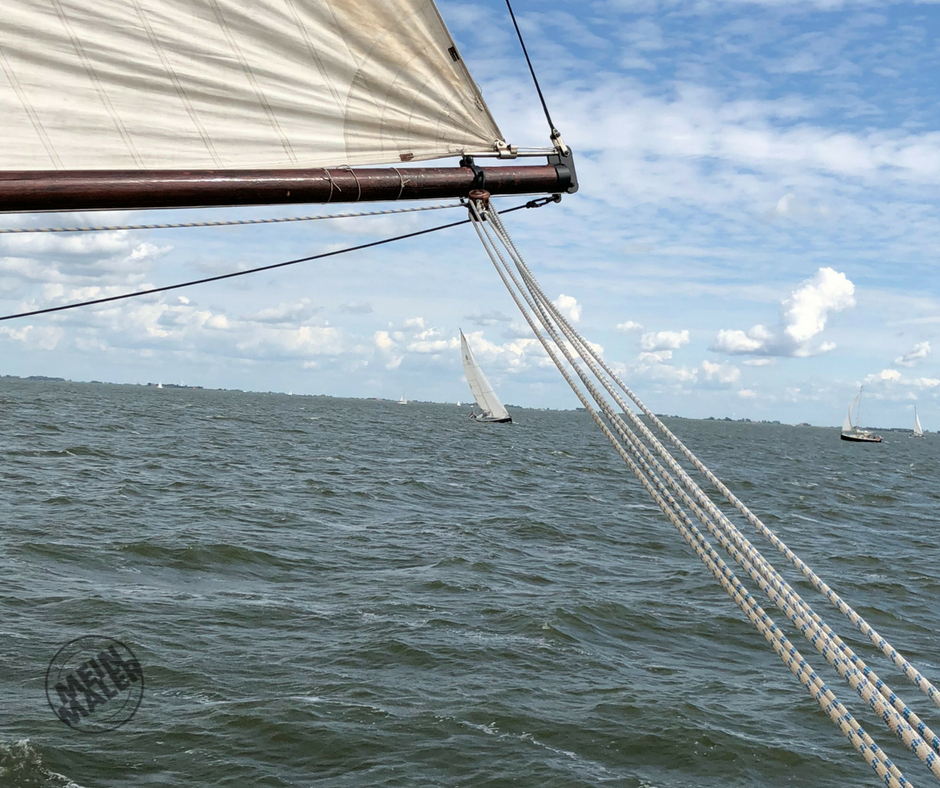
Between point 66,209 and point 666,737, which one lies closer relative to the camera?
point 66,209

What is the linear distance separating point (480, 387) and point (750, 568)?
79207 mm

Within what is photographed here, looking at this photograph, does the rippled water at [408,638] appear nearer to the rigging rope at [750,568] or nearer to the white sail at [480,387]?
the rigging rope at [750,568]

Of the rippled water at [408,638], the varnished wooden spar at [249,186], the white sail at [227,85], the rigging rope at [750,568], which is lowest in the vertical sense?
the rippled water at [408,638]

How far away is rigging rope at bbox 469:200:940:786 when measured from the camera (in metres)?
3.55

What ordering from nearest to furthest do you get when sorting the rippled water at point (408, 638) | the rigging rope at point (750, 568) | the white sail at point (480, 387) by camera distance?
the rigging rope at point (750, 568) < the rippled water at point (408, 638) < the white sail at point (480, 387)

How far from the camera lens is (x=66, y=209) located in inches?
189

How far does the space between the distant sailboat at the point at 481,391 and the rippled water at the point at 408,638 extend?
2051 inches

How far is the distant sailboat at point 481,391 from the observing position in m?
79.1

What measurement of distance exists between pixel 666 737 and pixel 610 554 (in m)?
10.1

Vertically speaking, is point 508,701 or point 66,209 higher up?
point 66,209

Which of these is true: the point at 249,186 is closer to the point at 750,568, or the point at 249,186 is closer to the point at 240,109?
the point at 240,109

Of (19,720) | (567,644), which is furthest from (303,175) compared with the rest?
(567,644)

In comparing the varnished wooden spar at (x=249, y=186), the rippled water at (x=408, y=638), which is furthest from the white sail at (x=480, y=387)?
the varnished wooden spar at (x=249, y=186)

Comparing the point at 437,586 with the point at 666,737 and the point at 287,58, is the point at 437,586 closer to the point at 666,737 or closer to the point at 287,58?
the point at 666,737
